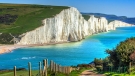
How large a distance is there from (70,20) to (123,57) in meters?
124

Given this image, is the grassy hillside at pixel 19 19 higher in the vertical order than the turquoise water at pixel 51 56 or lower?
higher

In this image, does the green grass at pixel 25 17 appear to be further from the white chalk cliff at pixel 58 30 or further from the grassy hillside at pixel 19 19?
the white chalk cliff at pixel 58 30

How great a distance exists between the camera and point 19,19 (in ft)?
501

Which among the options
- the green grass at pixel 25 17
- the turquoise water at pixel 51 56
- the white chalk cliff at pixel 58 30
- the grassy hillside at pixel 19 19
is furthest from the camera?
the green grass at pixel 25 17

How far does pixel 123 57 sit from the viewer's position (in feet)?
104

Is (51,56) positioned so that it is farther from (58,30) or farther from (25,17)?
(25,17)

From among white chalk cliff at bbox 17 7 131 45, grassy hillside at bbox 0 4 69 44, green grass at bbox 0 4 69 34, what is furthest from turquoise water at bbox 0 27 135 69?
green grass at bbox 0 4 69 34

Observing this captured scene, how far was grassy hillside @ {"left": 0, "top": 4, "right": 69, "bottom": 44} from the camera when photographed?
134 metres

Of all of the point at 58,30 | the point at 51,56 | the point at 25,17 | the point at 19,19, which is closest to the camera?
the point at 51,56

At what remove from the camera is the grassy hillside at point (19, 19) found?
13398cm

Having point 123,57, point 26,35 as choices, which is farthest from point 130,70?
point 26,35

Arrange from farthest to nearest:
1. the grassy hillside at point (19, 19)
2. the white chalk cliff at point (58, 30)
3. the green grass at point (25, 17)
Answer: the green grass at point (25, 17) < the white chalk cliff at point (58, 30) < the grassy hillside at point (19, 19)

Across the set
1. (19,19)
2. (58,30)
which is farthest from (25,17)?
(58,30)

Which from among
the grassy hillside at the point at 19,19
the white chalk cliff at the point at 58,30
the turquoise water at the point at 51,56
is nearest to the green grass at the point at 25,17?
the grassy hillside at the point at 19,19
